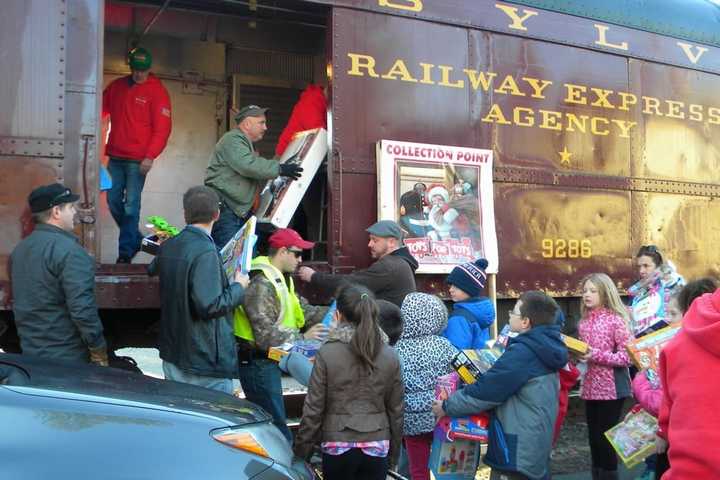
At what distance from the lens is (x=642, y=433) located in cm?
360

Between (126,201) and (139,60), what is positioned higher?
(139,60)

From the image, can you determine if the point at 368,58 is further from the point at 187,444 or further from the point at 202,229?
the point at 187,444

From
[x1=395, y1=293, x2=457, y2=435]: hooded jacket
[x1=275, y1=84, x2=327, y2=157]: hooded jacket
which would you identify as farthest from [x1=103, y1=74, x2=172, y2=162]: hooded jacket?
[x1=395, y1=293, x2=457, y2=435]: hooded jacket

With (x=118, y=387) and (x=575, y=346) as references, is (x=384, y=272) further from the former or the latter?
(x=118, y=387)

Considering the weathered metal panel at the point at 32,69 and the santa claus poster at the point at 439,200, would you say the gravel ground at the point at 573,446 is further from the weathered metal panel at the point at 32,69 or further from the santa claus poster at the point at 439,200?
the weathered metal panel at the point at 32,69

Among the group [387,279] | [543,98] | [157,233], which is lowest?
[387,279]

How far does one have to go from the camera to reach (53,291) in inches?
147

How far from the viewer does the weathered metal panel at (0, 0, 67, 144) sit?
4.16m

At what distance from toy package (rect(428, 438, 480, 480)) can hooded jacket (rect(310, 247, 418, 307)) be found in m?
1.13

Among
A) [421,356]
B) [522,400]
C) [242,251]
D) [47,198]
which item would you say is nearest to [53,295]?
[47,198]

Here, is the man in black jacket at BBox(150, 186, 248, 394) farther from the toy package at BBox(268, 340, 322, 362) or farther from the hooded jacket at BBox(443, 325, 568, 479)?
the hooded jacket at BBox(443, 325, 568, 479)

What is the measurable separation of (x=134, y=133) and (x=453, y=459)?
358 centimetres

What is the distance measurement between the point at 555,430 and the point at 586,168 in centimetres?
295

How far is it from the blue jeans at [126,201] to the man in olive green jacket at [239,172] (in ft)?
3.05
